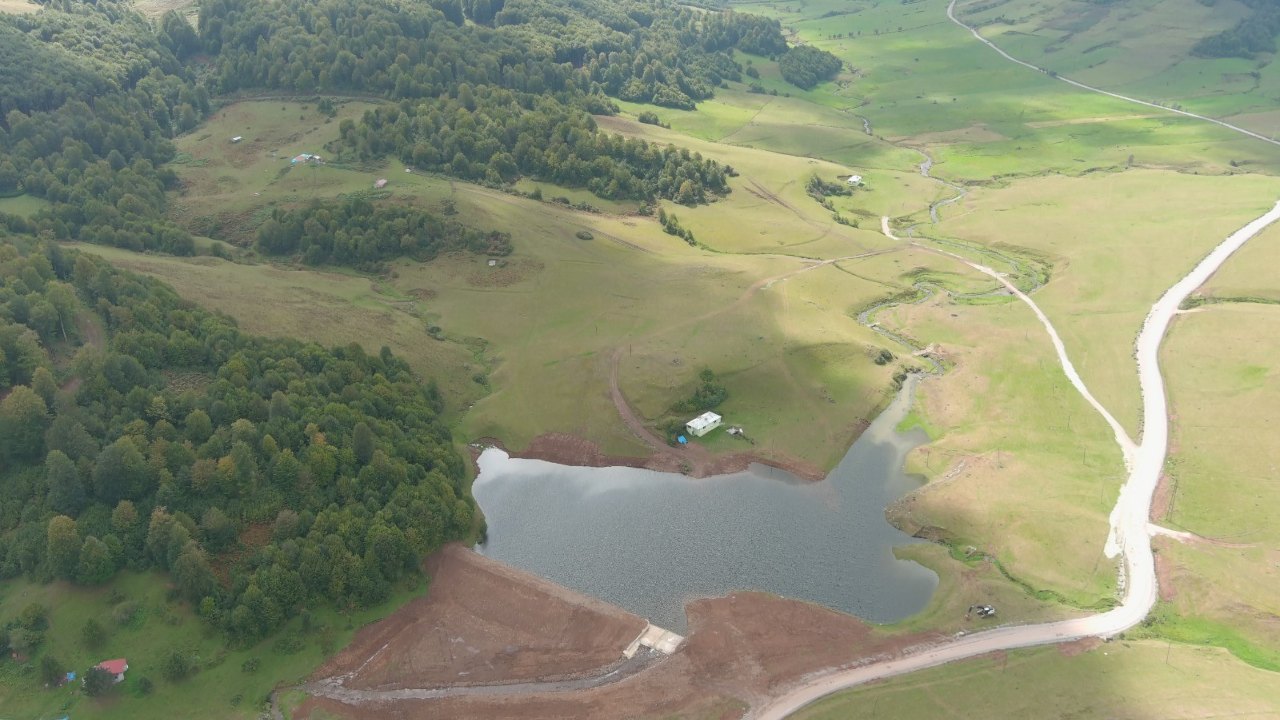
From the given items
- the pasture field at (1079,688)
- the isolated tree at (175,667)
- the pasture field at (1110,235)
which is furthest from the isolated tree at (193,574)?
the pasture field at (1110,235)

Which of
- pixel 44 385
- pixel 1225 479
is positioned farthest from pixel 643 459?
pixel 1225 479

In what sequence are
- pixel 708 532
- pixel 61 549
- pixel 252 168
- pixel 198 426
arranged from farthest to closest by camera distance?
pixel 252 168
pixel 708 532
pixel 198 426
pixel 61 549

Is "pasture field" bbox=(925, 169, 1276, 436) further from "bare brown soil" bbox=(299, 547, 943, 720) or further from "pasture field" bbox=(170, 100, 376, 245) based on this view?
"pasture field" bbox=(170, 100, 376, 245)

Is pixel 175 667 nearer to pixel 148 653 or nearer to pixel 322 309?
pixel 148 653

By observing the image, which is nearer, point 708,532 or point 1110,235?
point 708,532

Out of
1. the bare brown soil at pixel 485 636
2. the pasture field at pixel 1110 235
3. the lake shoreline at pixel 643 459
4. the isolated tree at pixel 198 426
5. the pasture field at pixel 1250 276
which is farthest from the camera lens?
the pasture field at pixel 1250 276

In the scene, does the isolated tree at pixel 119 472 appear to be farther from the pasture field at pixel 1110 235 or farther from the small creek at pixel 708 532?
the pasture field at pixel 1110 235
